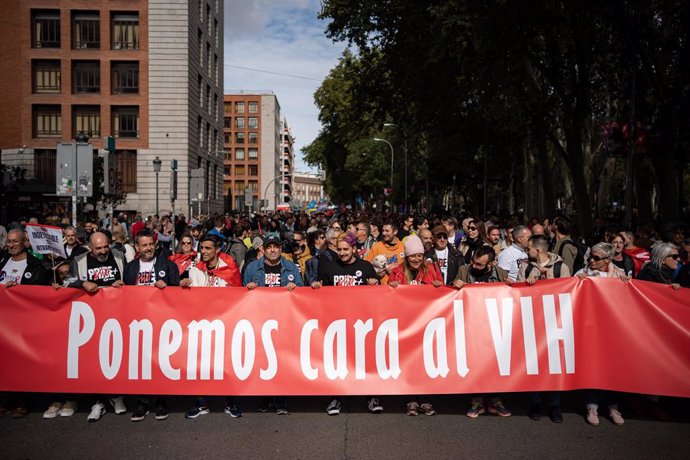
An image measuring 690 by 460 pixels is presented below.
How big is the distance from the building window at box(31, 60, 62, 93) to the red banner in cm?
3885

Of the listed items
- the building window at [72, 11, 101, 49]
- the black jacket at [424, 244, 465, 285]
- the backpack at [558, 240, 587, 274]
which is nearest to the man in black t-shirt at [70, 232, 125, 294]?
the black jacket at [424, 244, 465, 285]

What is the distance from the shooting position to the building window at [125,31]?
3928cm

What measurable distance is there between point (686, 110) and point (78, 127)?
36794 mm

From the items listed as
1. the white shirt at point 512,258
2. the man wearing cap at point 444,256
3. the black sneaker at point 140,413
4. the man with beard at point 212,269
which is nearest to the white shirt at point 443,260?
the man wearing cap at point 444,256

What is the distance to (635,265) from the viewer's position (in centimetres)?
775

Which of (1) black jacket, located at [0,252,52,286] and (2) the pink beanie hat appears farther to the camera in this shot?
(1) black jacket, located at [0,252,52,286]

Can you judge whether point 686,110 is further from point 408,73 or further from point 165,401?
point 165,401

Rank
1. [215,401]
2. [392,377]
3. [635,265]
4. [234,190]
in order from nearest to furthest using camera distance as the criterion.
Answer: [392,377]
[215,401]
[635,265]
[234,190]

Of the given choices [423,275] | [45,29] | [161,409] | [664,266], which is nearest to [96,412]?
[161,409]

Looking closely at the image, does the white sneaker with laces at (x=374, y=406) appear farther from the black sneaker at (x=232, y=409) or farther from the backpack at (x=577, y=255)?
the backpack at (x=577, y=255)

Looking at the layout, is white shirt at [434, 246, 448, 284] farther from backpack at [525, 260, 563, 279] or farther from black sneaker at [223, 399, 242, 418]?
black sneaker at [223, 399, 242, 418]

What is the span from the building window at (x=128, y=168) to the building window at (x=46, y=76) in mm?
6034

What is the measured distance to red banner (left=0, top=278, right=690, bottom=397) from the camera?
5.66 metres

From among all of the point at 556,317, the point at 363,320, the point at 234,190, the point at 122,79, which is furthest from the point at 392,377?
the point at 234,190
